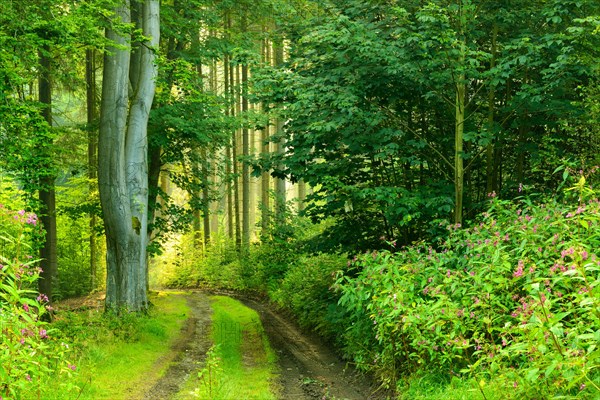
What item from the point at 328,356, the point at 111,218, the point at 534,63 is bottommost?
the point at 328,356

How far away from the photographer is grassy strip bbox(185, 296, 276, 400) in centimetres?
839

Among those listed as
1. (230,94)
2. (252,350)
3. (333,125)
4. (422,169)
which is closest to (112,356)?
(252,350)

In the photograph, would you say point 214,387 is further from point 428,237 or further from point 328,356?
point 428,237

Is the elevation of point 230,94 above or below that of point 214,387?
above

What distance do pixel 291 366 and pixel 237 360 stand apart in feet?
3.73

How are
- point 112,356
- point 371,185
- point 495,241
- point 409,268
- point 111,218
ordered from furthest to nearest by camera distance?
point 111,218 < point 371,185 < point 112,356 < point 409,268 < point 495,241

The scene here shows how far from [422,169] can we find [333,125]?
2831 millimetres

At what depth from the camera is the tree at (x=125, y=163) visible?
538 inches

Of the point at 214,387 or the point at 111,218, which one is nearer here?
the point at 214,387

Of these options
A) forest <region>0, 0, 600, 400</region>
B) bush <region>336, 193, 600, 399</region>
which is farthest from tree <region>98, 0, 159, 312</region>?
bush <region>336, 193, 600, 399</region>

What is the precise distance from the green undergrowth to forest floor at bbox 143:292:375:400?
0.32 m

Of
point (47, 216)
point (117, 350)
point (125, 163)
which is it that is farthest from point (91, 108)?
point (117, 350)

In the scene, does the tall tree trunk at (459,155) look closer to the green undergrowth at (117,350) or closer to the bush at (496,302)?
the bush at (496,302)

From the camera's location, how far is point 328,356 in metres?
11.9
